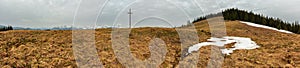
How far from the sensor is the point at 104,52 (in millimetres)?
16625

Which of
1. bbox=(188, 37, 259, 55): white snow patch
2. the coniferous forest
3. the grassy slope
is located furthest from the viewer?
the coniferous forest

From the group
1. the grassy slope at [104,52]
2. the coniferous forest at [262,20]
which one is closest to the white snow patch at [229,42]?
the grassy slope at [104,52]

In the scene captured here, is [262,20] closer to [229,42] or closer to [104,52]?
[229,42]

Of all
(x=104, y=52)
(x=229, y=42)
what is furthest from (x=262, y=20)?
(x=104, y=52)

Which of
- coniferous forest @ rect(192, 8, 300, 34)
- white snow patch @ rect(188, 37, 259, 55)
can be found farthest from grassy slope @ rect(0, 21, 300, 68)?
coniferous forest @ rect(192, 8, 300, 34)

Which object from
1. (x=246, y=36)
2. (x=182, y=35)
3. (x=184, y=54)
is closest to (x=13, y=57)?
(x=184, y=54)

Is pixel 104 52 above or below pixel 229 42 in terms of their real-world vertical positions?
below

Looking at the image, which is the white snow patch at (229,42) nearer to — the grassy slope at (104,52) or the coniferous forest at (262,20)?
the grassy slope at (104,52)

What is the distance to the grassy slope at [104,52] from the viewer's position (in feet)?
50.2

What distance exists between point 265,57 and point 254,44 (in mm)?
3689

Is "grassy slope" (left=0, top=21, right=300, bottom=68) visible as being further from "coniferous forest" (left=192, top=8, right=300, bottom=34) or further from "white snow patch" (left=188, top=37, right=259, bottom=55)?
"coniferous forest" (left=192, top=8, right=300, bottom=34)

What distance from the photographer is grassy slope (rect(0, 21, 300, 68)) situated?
50.2 feet

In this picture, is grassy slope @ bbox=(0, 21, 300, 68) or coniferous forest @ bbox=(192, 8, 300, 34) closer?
grassy slope @ bbox=(0, 21, 300, 68)

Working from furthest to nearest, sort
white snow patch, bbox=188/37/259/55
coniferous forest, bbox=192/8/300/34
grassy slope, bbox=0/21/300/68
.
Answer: coniferous forest, bbox=192/8/300/34 → white snow patch, bbox=188/37/259/55 → grassy slope, bbox=0/21/300/68
